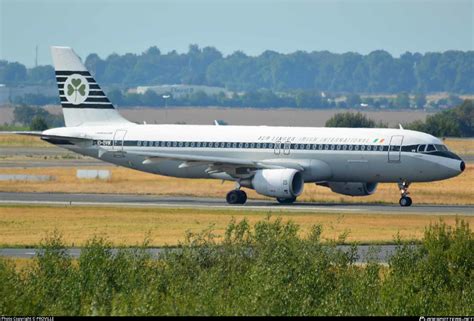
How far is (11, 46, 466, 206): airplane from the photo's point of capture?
64938 millimetres

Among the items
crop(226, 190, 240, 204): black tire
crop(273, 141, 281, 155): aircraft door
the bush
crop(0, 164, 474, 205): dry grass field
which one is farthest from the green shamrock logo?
the bush

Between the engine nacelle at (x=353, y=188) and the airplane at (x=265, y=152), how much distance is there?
0.17 feet

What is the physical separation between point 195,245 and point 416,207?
3076 centimetres

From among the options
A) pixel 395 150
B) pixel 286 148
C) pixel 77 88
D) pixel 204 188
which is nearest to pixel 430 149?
pixel 395 150

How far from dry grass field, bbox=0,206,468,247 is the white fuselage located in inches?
225

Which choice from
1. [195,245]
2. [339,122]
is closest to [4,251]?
[195,245]

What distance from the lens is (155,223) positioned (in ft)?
182

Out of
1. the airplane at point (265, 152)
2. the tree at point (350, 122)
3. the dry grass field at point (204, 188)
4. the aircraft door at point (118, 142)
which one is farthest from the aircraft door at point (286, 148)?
the tree at point (350, 122)

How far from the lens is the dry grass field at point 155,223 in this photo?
50062 millimetres

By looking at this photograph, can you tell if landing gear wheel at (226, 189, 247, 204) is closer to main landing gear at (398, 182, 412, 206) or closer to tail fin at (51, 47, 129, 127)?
main landing gear at (398, 182, 412, 206)

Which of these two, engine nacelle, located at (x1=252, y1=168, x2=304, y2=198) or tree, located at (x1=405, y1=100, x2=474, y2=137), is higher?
Result: engine nacelle, located at (x1=252, y1=168, x2=304, y2=198)

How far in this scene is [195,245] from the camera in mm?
35719

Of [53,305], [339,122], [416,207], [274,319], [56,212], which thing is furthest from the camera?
[339,122]

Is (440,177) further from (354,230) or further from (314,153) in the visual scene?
(354,230)
